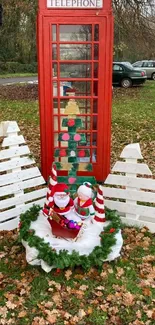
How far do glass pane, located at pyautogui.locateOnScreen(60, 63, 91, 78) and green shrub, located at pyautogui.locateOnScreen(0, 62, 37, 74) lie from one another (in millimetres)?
30079

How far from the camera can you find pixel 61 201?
368 cm

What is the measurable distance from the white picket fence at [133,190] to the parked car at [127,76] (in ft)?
53.9

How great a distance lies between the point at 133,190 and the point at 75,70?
73.1 inches

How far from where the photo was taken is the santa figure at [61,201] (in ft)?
12.1

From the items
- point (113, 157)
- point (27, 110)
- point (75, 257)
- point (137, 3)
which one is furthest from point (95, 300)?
point (137, 3)

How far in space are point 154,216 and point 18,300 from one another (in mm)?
1935

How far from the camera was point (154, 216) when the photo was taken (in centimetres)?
441

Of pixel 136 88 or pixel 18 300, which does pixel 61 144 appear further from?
pixel 136 88

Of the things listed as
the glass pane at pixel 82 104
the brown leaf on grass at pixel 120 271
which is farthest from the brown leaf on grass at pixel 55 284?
the glass pane at pixel 82 104

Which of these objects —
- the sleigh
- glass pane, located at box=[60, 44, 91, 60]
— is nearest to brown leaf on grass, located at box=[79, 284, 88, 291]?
the sleigh

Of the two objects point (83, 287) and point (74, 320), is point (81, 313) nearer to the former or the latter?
point (74, 320)

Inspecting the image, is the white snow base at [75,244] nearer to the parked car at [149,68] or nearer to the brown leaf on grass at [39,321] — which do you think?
the brown leaf on grass at [39,321]

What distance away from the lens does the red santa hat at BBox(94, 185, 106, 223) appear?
12.9 feet

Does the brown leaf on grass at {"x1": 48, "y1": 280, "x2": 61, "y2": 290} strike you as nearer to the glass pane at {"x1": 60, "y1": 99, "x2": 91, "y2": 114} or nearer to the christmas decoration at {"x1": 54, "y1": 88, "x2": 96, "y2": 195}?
the christmas decoration at {"x1": 54, "y1": 88, "x2": 96, "y2": 195}
